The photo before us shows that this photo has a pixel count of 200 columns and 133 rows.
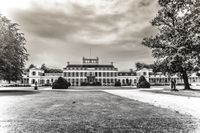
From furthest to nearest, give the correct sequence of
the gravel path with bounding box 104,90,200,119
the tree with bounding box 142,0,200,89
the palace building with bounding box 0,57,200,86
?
1. the palace building with bounding box 0,57,200,86
2. the tree with bounding box 142,0,200,89
3. the gravel path with bounding box 104,90,200,119

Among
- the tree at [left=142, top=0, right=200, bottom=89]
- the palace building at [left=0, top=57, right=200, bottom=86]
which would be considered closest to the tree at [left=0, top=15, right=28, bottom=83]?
the tree at [left=142, top=0, right=200, bottom=89]

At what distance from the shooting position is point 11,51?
28000 mm

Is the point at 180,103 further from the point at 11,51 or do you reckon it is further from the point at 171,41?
the point at 11,51

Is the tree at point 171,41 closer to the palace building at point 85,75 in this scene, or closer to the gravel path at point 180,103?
the gravel path at point 180,103

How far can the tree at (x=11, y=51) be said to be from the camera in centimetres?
2732

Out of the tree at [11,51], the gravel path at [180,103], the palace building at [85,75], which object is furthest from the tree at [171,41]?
the palace building at [85,75]

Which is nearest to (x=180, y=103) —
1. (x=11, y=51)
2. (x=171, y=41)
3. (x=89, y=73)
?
(x=171, y=41)

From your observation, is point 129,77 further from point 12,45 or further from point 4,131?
point 4,131

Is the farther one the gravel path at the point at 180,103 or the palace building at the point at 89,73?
the palace building at the point at 89,73

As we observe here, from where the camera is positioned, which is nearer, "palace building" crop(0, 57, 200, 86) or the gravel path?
the gravel path

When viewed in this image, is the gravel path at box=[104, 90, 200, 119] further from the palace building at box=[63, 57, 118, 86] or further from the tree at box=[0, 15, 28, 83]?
Answer: the palace building at box=[63, 57, 118, 86]

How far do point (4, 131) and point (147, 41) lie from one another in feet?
91.4

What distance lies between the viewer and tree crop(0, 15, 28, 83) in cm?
2732

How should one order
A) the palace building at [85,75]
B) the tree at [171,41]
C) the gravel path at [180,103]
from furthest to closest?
the palace building at [85,75] → the tree at [171,41] → the gravel path at [180,103]
